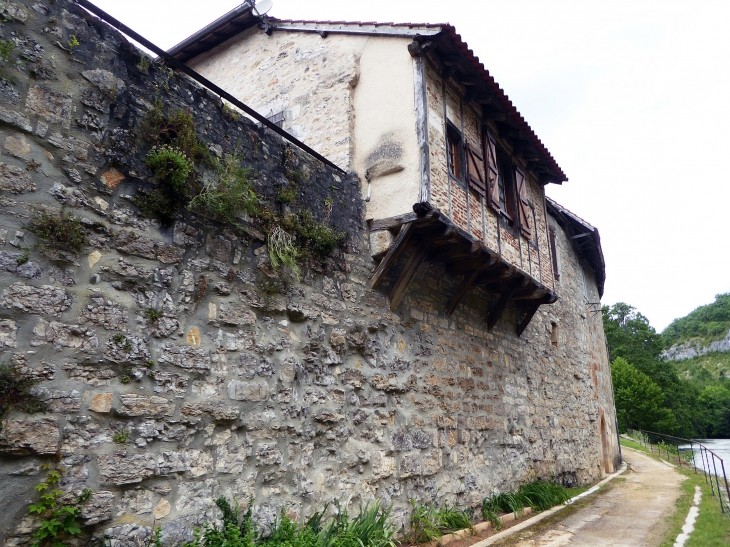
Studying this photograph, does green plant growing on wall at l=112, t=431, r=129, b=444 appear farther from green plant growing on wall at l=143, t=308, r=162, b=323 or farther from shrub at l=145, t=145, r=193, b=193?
shrub at l=145, t=145, r=193, b=193

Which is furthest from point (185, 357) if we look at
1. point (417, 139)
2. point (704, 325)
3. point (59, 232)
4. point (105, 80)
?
point (704, 325)

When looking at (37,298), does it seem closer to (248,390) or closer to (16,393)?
(16,393)

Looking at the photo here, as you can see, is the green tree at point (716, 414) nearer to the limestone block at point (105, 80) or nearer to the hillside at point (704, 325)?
the hillside at point (704, 325)

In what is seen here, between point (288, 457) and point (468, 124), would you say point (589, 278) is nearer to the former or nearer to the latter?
point (468, 124)

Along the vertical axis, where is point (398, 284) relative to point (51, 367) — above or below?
above

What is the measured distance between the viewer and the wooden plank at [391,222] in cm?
596

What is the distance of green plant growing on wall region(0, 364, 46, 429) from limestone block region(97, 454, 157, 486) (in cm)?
53

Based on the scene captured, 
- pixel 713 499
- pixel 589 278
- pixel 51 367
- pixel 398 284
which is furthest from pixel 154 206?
pixel 589 278

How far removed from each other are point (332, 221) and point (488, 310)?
3680 millimetres

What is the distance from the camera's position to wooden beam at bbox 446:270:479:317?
7145 mm

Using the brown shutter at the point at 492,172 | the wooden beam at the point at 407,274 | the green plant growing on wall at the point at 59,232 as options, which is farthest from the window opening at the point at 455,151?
the green plant growing on wall at the point at 59,232

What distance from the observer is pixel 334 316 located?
5.43m

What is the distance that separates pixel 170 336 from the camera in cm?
388

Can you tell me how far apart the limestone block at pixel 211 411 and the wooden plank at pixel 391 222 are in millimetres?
2835
